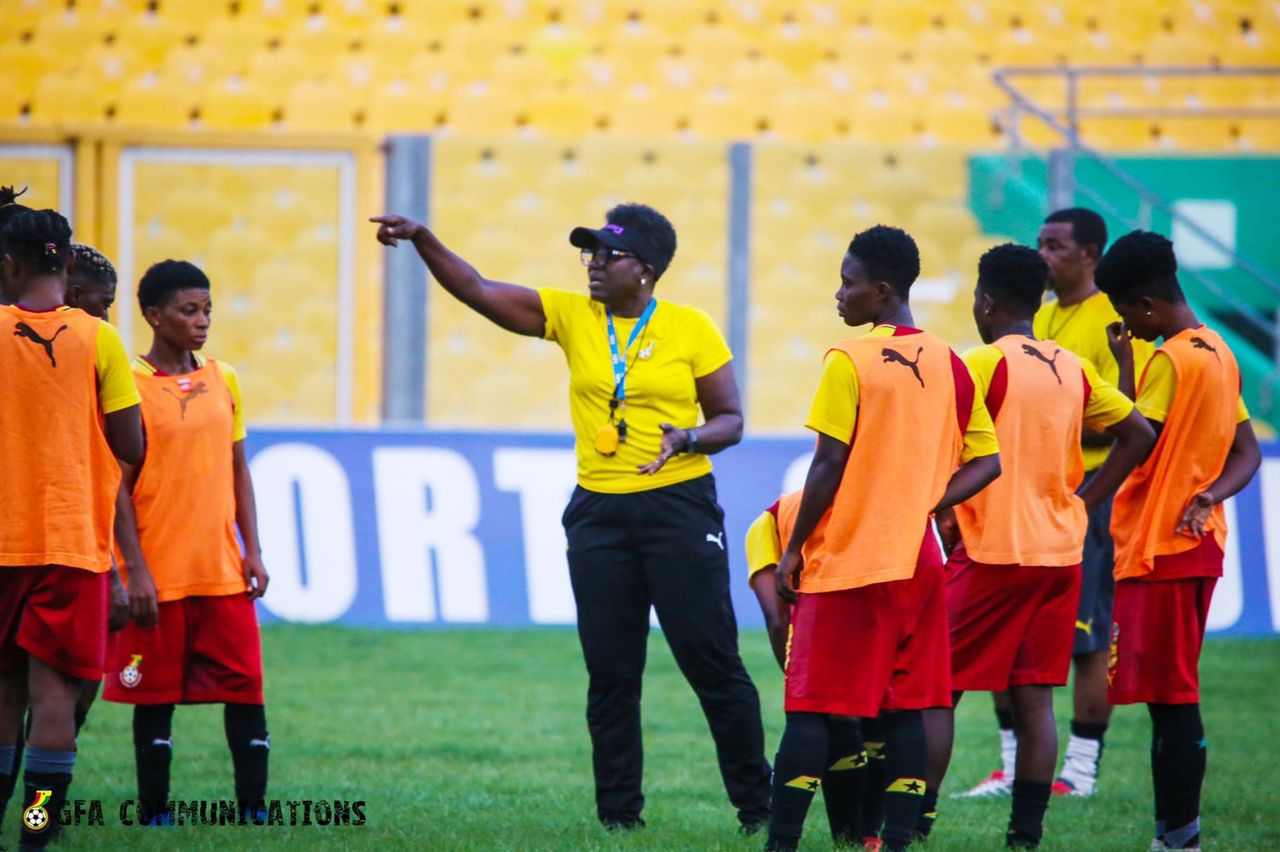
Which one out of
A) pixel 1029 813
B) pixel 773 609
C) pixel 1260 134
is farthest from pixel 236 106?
pixel 1029 813

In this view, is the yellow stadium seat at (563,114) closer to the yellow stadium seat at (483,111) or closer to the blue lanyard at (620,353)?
the yellow stadium seat at (483,111)

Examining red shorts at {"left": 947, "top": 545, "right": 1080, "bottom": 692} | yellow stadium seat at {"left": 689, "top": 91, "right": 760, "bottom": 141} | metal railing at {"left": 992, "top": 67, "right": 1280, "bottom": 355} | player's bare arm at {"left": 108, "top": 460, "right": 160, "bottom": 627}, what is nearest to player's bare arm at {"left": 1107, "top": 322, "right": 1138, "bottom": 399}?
red shorts at {"left": 947, "top": 545, "right": 1080, "bottom": 692}

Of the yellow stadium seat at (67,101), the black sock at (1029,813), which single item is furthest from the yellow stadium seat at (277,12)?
the black sock at (1029,813)

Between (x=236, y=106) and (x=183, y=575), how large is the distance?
9812 millimetres

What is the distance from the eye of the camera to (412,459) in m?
11.0

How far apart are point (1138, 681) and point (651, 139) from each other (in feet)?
31.8

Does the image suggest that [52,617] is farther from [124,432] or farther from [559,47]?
[559,47]

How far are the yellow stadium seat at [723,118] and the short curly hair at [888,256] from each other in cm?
1026

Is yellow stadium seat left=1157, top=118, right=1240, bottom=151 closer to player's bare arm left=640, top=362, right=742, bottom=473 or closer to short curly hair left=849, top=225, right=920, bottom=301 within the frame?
player's bare arm left=640, top=362, right=742, bottom=473

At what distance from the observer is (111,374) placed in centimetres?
499

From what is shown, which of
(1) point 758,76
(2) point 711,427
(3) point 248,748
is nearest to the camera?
(2) point 711,427

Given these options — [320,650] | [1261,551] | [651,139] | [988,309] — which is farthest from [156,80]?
[988,309]

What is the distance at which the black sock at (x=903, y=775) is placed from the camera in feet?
16.5

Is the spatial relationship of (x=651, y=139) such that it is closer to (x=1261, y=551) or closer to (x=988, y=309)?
(x=1261, y=551)
